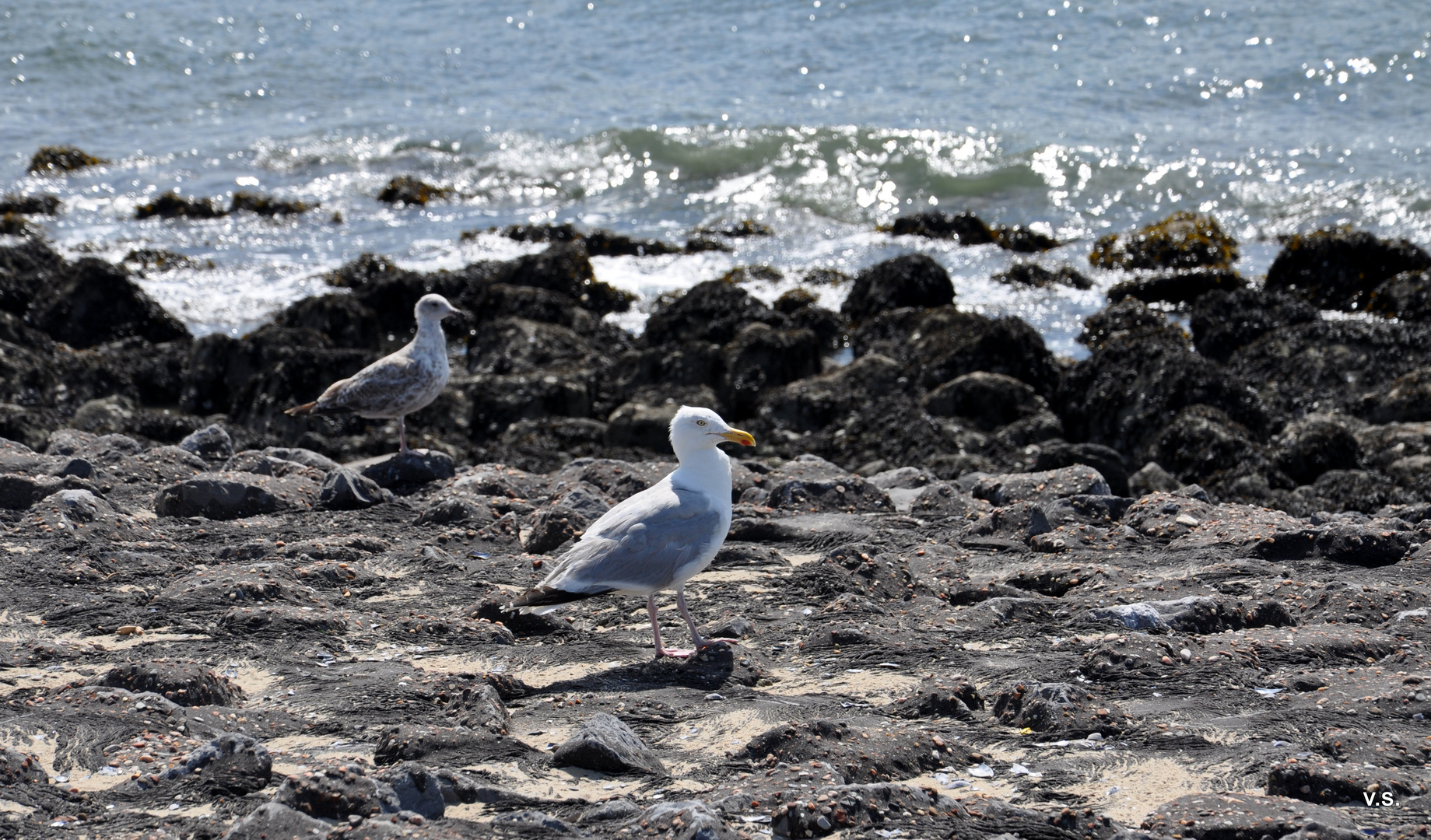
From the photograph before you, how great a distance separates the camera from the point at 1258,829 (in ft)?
11.1

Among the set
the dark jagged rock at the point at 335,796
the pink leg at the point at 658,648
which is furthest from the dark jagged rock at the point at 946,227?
the dark jagged rock at the point at 335,796

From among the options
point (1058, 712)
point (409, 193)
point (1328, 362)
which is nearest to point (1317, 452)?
point (1328, 362)

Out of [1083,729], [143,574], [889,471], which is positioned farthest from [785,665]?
[889,471]

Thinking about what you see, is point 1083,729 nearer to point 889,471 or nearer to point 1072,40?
point 889,471

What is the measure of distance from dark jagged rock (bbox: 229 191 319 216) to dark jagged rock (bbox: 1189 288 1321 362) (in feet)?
46.9

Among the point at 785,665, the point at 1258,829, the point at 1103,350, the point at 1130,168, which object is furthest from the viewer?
the point at 1130,168

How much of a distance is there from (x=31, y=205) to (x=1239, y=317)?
18.6m

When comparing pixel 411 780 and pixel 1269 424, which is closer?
pixel 411 780

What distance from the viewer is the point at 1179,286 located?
15102 mm

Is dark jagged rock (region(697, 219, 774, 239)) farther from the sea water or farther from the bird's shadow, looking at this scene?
the bird's shadow

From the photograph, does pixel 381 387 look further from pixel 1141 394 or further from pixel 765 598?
pixel 1141 394

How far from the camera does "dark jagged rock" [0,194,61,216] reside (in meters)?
21.0

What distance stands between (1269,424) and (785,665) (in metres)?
7.09

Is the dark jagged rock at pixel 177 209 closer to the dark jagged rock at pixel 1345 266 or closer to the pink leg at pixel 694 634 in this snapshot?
the dark jagged rock at pixel 1345 266
